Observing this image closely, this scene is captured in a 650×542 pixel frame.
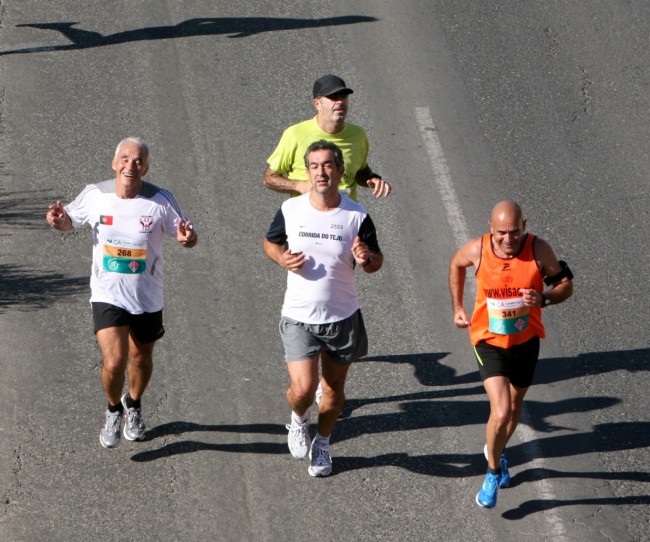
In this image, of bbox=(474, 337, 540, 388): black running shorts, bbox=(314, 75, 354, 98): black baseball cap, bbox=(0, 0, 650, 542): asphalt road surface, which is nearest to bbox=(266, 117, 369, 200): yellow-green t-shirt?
bbox=(314, 75, 354, 98): black baseball cap

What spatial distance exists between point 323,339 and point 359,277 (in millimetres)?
2518

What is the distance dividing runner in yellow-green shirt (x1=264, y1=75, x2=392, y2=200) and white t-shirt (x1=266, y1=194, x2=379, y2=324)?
0.70 metres

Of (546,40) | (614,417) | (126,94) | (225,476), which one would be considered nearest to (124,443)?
(225,476)

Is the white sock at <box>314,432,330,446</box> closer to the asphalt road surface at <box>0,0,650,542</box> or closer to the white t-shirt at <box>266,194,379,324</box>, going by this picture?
the asphalt road surface at <box>0,0,650,542</box>

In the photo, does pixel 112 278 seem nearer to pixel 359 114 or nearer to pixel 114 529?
pixel 114 529

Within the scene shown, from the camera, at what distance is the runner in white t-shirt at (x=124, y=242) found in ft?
25.7

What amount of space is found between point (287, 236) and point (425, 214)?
11.4 ft

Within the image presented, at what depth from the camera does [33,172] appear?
11297 millimetres

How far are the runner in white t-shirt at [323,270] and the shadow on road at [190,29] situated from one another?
6202 millimetres

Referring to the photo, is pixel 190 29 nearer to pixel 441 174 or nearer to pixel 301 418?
pixel 441 174

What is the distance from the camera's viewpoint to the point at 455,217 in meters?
11.0

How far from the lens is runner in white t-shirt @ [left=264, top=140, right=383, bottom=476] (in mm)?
7617

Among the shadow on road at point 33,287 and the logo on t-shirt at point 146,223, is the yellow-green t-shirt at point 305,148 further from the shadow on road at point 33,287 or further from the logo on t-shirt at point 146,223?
the shadow on road at point 33,287

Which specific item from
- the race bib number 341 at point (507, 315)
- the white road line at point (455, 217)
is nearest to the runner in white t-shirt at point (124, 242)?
the race bib number 341 at point (507, 315)
